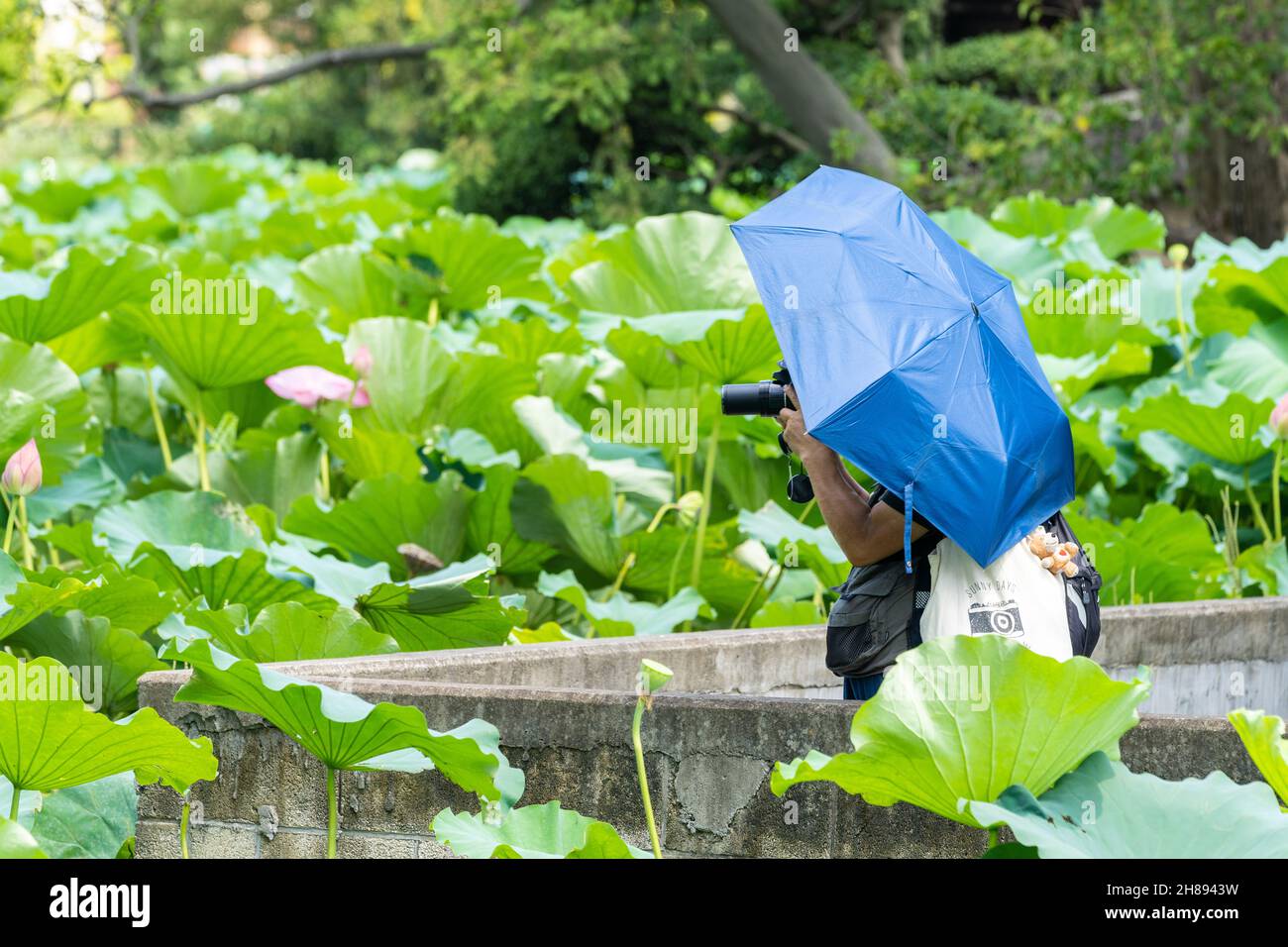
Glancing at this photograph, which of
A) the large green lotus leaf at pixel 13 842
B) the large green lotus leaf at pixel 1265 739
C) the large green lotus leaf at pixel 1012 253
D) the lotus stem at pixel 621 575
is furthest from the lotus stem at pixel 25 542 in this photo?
the large green lotus leaf at pixel 1012 253

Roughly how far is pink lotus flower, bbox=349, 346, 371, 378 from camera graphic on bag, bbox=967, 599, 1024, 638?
2184 mm

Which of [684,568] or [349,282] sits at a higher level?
[349,282]

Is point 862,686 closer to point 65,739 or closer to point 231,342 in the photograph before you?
point 65,739

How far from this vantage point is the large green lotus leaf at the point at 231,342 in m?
3.67

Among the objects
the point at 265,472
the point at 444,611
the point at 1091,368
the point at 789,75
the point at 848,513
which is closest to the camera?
the point at 848,513

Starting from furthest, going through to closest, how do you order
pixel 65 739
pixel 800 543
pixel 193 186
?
pixel 193 186 < pixel 800 543 < pixel 65 739

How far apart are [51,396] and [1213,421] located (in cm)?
258

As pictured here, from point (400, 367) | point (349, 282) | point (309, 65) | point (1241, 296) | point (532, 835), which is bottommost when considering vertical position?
point (532, 835)

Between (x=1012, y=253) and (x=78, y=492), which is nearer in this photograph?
(x=78, y=492)

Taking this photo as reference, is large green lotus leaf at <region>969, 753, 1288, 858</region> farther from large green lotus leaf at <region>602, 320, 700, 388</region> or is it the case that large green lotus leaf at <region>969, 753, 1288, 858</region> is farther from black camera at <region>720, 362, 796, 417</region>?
large green lotus leaf at <region>602, 320, 700, 388</region>

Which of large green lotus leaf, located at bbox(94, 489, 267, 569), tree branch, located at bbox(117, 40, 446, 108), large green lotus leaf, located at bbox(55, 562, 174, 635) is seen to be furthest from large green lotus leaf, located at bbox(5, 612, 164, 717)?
tree branch, located at bbox(117, 40, 446, 108)

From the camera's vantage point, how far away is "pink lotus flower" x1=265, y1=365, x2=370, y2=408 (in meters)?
3.81

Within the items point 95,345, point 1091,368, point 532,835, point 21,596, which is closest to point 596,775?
point 532,835

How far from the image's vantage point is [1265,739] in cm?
163
